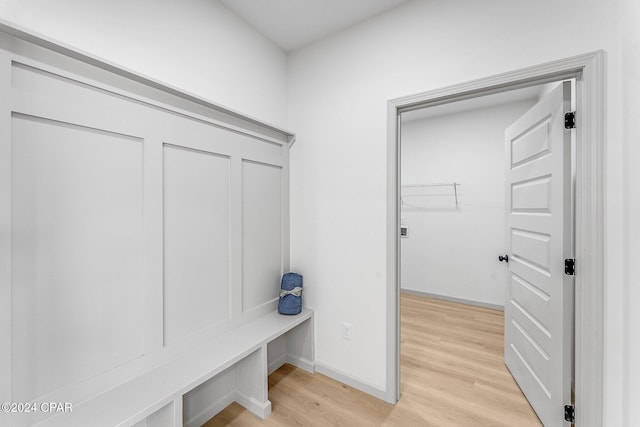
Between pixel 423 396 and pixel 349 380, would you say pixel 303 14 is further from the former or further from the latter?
pixel 423 396

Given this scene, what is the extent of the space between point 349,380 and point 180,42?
251 centimetres

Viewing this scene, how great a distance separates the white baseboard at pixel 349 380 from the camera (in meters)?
1.90

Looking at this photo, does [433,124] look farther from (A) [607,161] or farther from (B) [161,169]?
(B) [161,169]

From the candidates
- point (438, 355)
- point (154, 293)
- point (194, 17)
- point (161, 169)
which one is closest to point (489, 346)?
point (438, 355)

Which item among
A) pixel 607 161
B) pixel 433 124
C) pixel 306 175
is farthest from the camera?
pixel 433 124

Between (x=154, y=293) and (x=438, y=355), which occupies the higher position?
(x=154, y=293)

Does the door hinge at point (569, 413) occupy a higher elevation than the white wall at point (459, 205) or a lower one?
lower

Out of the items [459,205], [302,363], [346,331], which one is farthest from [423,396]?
[459,205]

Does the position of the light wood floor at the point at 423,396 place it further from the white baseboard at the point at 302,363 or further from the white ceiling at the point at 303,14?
the white ceiling at the point at 303,14

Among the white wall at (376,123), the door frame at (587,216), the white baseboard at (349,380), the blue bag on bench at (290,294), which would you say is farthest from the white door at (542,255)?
the blue bag on bench at (290,294)

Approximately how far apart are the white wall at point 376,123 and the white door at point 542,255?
0.78 feet

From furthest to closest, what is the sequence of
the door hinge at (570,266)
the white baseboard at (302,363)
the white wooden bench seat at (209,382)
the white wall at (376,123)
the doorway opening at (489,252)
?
the white baseboard at (302,363) → the doorway opening at (489,252) → the door hinge at (570,266) → the white wall at (376,123) → the white wooden bench seat at (209,382)

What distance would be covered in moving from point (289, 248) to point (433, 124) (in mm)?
3076

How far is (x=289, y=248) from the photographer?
237cm
